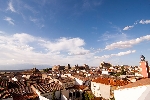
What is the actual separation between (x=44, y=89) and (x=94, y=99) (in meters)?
13.0

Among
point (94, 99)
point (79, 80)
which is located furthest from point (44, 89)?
point (79, 80)

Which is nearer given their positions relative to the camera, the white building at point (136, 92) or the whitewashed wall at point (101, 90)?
the white building at point (136, 92)

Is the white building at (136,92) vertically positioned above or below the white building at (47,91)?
above

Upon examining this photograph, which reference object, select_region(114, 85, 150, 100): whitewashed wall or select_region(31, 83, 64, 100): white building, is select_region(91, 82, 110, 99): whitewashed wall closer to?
select_region(31, 83, 64, 100): white building

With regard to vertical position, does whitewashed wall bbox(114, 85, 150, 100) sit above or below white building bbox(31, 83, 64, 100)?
above

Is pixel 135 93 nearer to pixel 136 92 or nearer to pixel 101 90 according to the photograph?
pixel 136 92

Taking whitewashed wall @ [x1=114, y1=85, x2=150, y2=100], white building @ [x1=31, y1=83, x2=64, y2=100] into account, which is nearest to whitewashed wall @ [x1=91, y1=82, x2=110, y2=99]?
white building @ [x1=31, y1=83, x2=64, y2=100]

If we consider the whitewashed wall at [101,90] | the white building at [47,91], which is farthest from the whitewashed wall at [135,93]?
the white building at [47,91]

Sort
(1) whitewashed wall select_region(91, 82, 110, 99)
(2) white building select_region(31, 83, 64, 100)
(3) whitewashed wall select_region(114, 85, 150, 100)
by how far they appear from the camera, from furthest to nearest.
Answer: (1) whitewashed wall select_region(91, 82, 110, 99) → (2) white building select_region(31, 83, 64, 100) → (3) whitewashed wall select_region(114, 85, 150, 100)

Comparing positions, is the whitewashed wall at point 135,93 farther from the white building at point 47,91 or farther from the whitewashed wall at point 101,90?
the white building at point 47,91

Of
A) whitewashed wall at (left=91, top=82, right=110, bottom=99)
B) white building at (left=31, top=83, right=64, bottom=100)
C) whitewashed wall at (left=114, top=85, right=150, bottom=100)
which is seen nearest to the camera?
whitewashed wall at (left=114, top=85, right=150, bottom=100)

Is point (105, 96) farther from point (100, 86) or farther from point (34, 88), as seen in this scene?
point (34, 88)

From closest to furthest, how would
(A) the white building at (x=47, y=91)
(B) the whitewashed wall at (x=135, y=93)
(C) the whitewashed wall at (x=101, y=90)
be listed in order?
(B) the whitewashed wall at (x=135, y=93)
(A) the white building at (x=47, y=91)
(C) the whitewashed wall at (x=101, y=90)

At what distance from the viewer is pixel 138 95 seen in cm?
1841
